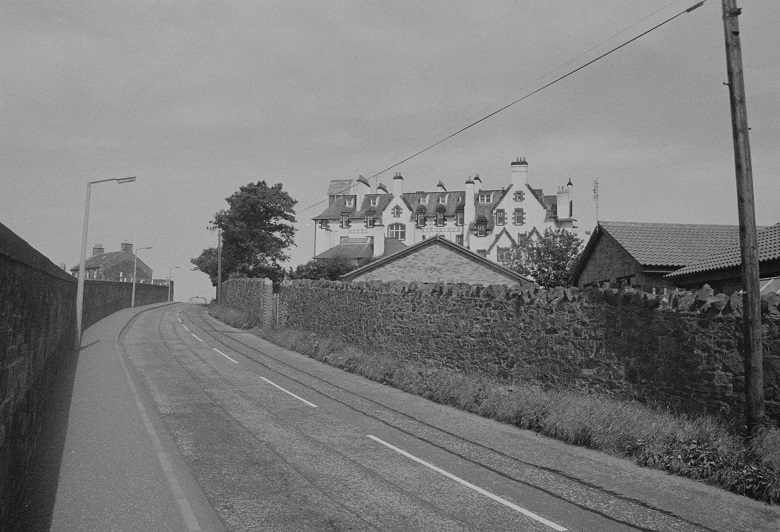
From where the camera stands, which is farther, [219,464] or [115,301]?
[115,301]

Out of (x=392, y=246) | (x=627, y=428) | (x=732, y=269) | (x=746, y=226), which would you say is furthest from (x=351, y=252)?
(x=746, y=226)

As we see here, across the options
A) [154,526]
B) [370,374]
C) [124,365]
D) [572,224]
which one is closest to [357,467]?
[154,526]

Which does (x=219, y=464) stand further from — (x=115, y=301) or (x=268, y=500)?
(x=115, y=301)

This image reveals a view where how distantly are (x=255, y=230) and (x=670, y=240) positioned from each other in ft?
178

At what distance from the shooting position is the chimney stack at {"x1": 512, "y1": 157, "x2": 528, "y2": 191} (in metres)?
74.9

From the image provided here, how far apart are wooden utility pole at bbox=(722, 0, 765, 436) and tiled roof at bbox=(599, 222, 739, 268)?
42.8ft

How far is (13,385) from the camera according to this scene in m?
6.12

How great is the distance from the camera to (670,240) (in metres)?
24.6

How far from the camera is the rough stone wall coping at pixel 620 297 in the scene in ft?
33.8

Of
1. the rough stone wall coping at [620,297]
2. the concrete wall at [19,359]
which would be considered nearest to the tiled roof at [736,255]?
the rough stone wall coping at [620,297]

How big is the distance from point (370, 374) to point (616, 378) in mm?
8510

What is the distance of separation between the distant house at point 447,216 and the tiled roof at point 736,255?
150ft

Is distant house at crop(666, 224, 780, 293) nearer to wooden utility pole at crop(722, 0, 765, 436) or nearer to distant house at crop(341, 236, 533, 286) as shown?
wooden utility pole at crop(722, 0, 765, 436)

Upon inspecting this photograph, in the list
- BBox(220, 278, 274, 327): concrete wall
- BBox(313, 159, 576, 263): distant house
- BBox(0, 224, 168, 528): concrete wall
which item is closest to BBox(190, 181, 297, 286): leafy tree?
BBox(313, 159, 576, 263): distant house
